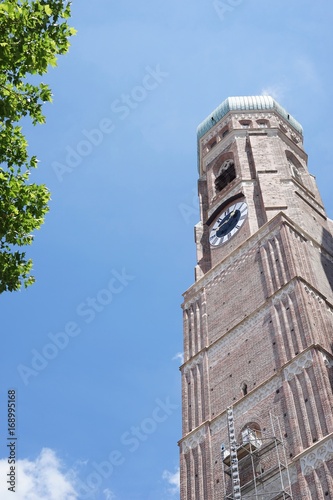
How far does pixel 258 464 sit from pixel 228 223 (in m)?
18.3

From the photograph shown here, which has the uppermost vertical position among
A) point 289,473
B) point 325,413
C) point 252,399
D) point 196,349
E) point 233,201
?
point 233,201

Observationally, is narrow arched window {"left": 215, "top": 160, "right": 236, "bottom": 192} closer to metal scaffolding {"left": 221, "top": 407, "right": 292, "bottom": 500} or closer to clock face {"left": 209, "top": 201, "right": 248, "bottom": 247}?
clock face {"left": 209, "top": 201, "right": 248, "bottom": 247}

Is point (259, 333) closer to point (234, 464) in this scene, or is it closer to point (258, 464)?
point (258, 464)

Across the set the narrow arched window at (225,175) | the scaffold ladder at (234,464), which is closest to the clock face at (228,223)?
the narrow arched window at (225,175)

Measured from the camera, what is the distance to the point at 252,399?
2953 centimetres

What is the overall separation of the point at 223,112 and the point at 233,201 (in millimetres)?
13308

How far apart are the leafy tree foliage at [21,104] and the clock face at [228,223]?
25.6 m

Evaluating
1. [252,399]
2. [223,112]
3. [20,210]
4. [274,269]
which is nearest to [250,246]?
[274,269]

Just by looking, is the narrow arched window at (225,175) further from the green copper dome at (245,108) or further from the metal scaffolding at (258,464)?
the metal scaffolding at (258,464)

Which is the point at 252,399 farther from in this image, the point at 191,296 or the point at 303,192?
the point at 303,192

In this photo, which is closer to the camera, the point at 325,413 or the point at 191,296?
the point at 325,413

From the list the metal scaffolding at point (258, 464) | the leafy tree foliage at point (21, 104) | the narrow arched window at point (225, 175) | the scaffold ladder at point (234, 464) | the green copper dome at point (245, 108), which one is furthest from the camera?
the green copper dome at point (245, 108)

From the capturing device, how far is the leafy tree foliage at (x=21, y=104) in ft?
50.3

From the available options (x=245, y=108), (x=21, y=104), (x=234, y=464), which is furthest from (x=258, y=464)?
(x=245, y=108)
